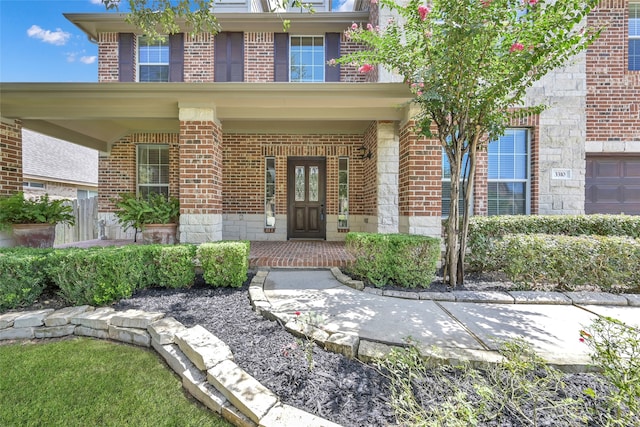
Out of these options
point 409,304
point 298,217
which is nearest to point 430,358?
point 409,304

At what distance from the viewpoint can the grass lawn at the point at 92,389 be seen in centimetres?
165

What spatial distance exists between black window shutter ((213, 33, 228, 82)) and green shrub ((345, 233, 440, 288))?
239 inches

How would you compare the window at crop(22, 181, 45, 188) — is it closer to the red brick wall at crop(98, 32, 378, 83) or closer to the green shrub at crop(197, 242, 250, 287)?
the red brick wall at crop(98, 32, 378, 83)

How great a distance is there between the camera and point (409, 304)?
3.04 meters

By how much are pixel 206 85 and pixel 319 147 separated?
10.8ft

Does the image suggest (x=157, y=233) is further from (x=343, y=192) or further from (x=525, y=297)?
(x=525, y=297)

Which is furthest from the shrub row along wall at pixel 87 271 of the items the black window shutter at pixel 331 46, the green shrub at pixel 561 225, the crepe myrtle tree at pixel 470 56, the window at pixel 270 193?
the black window shutter at pixel 331 46

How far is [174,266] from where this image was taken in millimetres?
3367

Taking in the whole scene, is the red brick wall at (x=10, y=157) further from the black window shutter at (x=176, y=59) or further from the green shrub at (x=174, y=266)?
the green shrub at (x=174, y=266)

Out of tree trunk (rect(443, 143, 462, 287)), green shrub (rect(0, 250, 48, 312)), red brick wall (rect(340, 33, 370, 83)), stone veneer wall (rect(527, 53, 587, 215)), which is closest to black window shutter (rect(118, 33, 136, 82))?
red brick wall (rect(340, 33, 370, 83))

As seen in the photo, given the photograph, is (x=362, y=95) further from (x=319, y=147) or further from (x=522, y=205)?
(x=522, y=205)

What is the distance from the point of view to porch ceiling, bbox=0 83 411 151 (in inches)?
164

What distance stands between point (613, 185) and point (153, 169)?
10699 mm

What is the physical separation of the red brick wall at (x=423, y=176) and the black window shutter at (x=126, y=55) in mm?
7084
